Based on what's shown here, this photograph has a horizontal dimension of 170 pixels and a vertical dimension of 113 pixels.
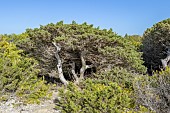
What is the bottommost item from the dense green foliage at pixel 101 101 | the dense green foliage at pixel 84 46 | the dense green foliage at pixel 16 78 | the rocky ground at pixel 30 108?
the rocky ground at pixel 30 108

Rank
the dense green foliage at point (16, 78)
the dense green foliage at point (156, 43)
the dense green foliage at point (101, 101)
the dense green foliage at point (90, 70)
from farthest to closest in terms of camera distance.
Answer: the dense green foliage at point (156, 43), the dense green foliage at point (101, 101), the dense green foliage at point (90, 70), the dense green foliage at point (16, 78)

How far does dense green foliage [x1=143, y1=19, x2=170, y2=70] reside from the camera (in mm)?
12125

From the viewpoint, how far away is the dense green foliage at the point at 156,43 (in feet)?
39.8

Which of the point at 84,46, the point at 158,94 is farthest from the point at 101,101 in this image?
the point at 84,46

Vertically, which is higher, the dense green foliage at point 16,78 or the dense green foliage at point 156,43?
the dense green foliage at point 156,43

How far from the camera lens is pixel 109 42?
8.55m

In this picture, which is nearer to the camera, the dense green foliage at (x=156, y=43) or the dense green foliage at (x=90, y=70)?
the dense green foliage at (x=90, y=70)

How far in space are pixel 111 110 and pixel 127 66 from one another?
3461 mm

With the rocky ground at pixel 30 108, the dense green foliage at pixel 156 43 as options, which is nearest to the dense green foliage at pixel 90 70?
the dense green foliage at pixel 156 43

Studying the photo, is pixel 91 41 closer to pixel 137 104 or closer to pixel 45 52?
pixel 45 52

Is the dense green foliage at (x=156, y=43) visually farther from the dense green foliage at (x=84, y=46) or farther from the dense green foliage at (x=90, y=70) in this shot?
the dense green foliage at (x=84, y=46)

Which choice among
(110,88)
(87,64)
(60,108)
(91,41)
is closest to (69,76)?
(87,64)

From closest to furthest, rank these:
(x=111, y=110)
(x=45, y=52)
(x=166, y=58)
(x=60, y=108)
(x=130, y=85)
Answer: (x=111, y=110)
(x=60, y=108)
(x=130, y=85)
(x=45, y=52)
(x=166, y=58)

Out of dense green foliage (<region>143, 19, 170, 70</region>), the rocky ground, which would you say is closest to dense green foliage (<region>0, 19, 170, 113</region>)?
dense green foliage (<region>143, 19, 170, 70</region>)
